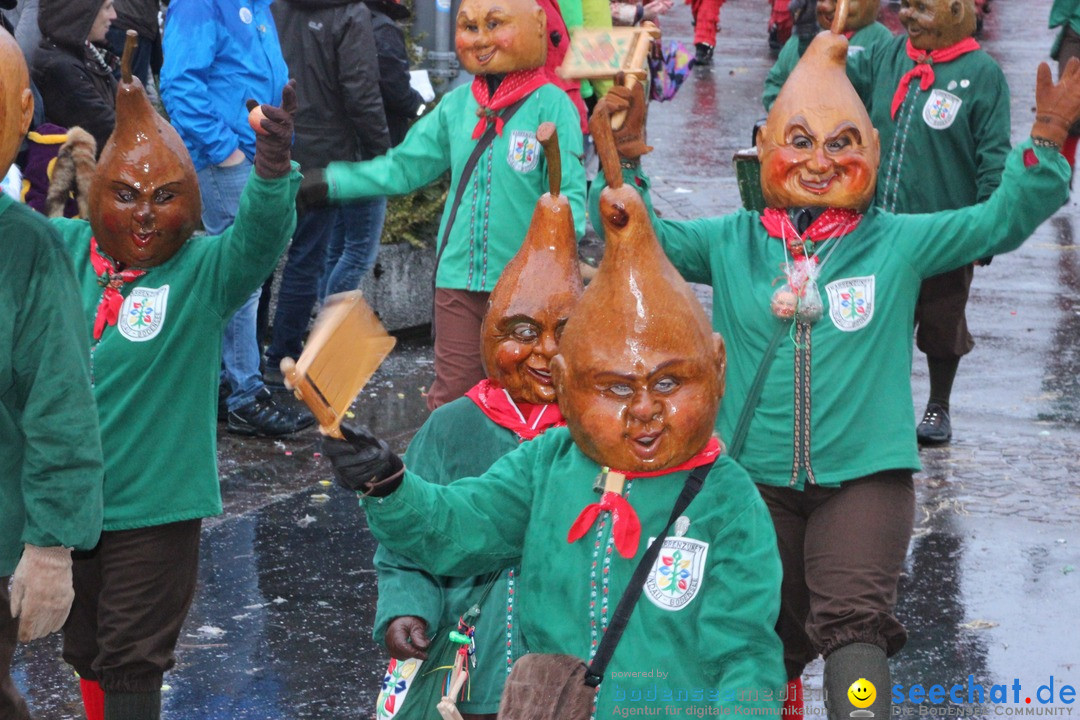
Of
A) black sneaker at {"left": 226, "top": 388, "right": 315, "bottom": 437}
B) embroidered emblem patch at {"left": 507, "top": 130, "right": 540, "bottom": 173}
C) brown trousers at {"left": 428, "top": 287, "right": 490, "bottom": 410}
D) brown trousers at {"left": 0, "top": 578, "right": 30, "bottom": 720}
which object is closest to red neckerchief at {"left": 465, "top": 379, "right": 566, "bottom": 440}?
brown trousers at {"left": 0, "top": 578, "right": 30, "bottom": 720}

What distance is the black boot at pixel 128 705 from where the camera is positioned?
439cm

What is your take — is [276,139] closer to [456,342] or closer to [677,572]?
[677,572]

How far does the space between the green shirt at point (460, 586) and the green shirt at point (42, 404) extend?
711 mm

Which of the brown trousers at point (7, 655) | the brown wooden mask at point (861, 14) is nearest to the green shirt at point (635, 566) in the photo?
the brown trousers at point (7, 655)

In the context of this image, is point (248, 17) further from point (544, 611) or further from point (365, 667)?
point (544, 611)

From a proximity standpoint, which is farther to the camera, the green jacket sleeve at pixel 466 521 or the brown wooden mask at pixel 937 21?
the brown wooden mask at pixel 937 21

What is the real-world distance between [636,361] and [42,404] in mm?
1401

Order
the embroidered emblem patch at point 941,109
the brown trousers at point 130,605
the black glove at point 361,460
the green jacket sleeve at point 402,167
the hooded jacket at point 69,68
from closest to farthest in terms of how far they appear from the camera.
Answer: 1. the black glove at point 361,460
2. the brown trousers at point 130,605
3. the green jacket sleeve at point 402,167
4. the hooded jacket at point 69,68
5. the embroidered emblem patch at point 941,109

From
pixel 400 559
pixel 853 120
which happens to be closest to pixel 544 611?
pixel 400 559

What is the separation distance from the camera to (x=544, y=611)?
3309mm

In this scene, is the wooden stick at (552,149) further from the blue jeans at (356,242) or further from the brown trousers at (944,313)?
the blue jeans at (356,242)

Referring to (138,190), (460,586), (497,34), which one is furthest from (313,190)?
(460,586)

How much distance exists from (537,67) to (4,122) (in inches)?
117

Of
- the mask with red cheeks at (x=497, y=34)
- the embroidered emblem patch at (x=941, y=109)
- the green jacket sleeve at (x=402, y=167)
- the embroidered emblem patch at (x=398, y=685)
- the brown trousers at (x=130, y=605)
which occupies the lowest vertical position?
the brown trousers at (x=130, y=605)
